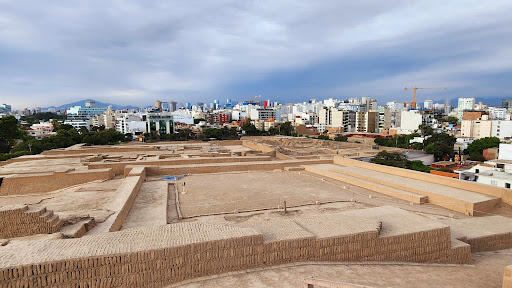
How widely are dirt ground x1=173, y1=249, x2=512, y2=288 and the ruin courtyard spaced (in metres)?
0.02

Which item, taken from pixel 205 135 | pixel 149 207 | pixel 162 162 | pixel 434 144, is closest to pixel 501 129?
pixel 434 144

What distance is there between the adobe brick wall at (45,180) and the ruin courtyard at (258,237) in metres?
0.75

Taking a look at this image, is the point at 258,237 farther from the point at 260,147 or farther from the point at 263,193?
the point at 260,147

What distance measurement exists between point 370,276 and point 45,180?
41.4 feet

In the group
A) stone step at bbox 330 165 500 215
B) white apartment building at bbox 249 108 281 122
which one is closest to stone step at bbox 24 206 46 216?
stone step at bbox 330 165 500 215

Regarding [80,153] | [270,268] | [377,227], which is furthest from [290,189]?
[80,153]

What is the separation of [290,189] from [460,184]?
19.0 ft

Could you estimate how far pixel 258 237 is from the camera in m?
4.55

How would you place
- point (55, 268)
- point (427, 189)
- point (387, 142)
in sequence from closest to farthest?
point (55, 268) < point (427, 189) < point (387, 142)

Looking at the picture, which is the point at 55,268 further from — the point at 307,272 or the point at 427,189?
the point at 427,189

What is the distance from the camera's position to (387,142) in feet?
118

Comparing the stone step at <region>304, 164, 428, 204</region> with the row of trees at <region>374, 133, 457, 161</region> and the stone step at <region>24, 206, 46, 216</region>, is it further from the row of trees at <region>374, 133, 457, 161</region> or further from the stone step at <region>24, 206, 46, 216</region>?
the row of trees at <region>374, 133, 457, 161</region>

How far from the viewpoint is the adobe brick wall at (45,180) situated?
450 inches

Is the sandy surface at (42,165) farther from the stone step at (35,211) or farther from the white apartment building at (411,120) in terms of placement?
the white apartment building at (411,120)
